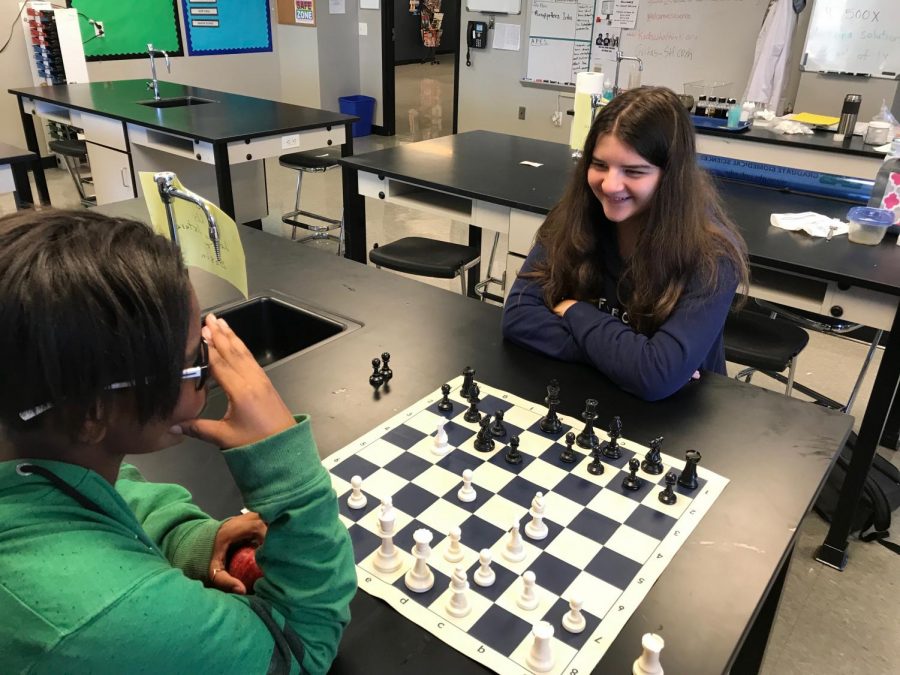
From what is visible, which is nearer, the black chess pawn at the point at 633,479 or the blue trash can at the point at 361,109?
the black chess pawn at the point at 633,479

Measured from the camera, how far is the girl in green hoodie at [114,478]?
52cm

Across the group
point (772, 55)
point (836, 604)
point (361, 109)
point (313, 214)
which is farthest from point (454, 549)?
point (361, 109)

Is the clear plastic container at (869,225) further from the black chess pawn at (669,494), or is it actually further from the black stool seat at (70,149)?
the black stool seat at (70,149)

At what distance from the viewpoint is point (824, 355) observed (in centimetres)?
320

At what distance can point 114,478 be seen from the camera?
2.16 feet

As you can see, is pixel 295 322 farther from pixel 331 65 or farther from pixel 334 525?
pixel 331 65

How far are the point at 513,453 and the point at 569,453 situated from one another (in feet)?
0.29

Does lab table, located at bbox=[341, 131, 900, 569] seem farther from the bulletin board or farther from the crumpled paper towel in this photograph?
the bulletin board

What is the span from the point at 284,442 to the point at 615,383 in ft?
2.57

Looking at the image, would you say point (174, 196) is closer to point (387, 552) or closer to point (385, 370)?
point (385, 370)

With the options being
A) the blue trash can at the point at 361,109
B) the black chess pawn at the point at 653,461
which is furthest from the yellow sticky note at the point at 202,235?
the blue trash can at the point at 361,109

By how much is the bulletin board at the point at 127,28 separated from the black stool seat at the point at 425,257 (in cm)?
438

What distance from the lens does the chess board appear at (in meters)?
0.78

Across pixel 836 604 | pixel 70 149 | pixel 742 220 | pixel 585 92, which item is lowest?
pixel 836 604
